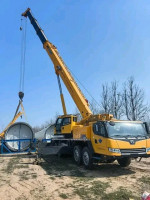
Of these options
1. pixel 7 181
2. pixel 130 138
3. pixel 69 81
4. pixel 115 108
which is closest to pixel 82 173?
pixel 130 138

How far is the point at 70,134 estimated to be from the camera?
1346 cm

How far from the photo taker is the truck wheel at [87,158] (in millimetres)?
10211

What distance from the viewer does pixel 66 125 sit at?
13.7 metres


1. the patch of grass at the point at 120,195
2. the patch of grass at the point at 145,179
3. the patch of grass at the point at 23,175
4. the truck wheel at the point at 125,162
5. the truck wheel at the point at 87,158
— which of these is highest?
the truck wheel at the point at 87,158

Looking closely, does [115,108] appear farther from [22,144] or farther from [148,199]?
[148,199]

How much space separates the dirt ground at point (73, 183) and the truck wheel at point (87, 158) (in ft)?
1.04

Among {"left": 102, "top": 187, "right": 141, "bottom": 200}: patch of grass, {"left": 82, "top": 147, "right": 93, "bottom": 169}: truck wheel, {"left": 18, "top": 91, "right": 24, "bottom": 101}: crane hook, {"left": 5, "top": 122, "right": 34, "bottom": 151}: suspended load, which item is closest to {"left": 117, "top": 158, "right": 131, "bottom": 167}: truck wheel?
{"left": 82, "top": 147, "right": 93, "bottom": 169}: truck wheel

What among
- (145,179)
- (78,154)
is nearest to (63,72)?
(78,154)

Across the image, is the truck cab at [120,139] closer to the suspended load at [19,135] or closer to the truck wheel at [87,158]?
the truck wheel at [87,158]

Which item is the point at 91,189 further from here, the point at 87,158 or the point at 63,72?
the point at 63,72

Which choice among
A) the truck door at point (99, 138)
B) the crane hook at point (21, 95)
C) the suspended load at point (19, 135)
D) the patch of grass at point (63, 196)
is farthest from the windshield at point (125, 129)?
the crane hook at point (21, 95)

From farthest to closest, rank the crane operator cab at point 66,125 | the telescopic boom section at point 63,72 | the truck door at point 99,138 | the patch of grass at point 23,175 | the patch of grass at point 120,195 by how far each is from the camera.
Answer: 1. the telescopic boom section at point 63,72
2. the crane operator cab at point 66,125
3. the truck door at point 99,138
4. the patch of grass at point 23,175
5. the patch of grass at point 120,195

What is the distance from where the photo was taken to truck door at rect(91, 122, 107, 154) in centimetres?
958

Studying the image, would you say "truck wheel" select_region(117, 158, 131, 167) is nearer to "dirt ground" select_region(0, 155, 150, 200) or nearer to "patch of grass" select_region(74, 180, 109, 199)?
"dirt ground" select_region(0, 155, 150, 200)
